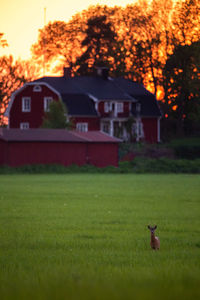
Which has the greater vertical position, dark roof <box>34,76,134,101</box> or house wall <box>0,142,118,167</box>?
dark roof <box>34,76,134,101</box>

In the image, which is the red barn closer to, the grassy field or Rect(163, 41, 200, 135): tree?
Rect(163, 41, 200, 135): tree

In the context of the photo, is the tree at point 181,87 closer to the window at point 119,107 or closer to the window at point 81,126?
the window at point 119,107

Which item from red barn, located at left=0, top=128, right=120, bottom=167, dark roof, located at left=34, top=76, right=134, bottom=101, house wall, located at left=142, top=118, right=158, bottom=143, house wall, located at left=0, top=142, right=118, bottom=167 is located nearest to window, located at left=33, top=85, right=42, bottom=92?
dark roof, located at left=34, top=76, right=134, bottom=101

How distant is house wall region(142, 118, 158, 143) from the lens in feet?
258

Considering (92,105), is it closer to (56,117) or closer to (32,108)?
(32,108)

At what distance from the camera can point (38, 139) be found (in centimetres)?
5291

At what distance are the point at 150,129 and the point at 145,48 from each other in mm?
10106

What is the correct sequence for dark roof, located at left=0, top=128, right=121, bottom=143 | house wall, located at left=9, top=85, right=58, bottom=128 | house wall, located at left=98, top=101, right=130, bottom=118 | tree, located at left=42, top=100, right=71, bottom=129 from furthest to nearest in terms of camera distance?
house wall, located at left=98, top=101, right=130, bottom=118 < house wall, located at left=9, top=85, right=58, bottom=128 < tree, located at left=42, top=100, right=71, bottom=129 < dark roof, located at left=0, top=128, right=121, bottom=143

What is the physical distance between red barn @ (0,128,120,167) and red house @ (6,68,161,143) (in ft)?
55.7

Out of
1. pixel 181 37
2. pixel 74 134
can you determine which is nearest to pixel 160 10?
pixel 181 37

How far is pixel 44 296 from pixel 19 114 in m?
67.6

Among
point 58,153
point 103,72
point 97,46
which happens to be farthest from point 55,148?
point 97,46

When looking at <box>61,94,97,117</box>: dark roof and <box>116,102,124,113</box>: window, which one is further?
<box>116,102,124,113</box>: window

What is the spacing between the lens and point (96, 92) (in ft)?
248
